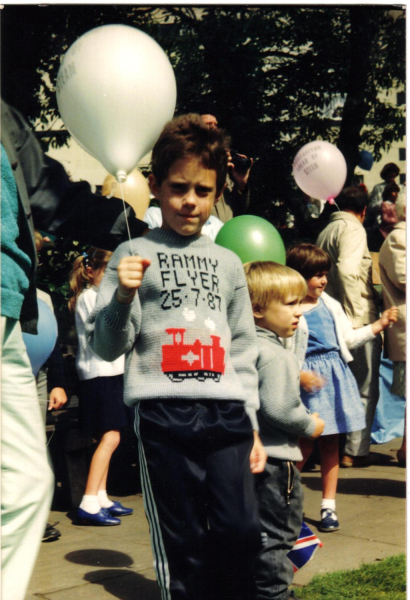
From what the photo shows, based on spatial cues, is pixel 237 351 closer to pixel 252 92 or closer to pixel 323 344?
pixel 323 344

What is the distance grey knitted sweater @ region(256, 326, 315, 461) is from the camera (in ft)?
10.4

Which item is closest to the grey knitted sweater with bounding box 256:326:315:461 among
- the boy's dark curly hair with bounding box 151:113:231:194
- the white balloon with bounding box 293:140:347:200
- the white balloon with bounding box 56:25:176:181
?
the boy's dark curly hair with bounding box 151:113:231:194

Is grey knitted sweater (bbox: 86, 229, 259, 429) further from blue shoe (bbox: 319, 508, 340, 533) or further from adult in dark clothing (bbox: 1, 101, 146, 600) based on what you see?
blue shoe (bbox: 319, 508, 340, 533)

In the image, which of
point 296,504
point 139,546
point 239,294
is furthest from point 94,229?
point 139,546

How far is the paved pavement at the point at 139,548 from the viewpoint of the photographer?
3.56 m

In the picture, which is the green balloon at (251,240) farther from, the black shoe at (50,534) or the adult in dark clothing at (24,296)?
the black shoe at (50,534)

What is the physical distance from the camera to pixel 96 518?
4520 mm

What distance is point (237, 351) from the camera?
289 centimetres

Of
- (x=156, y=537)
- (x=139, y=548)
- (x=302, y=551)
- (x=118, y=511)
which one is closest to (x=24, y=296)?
(x=156, y=537)

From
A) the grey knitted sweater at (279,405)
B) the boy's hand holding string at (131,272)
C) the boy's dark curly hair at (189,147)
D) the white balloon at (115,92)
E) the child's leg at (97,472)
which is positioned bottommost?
the child's leg at (97,472)

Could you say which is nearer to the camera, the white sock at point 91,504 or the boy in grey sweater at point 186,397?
the boy in grey sweater at point 186,397

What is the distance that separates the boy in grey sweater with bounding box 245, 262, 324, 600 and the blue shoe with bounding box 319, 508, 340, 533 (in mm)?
1170

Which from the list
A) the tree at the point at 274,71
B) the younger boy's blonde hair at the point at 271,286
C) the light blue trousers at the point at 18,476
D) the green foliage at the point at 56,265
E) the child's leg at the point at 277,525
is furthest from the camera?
the green foliage at the point at 56,265

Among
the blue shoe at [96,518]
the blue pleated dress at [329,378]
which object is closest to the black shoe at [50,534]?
the blue shoe at [96,518]
